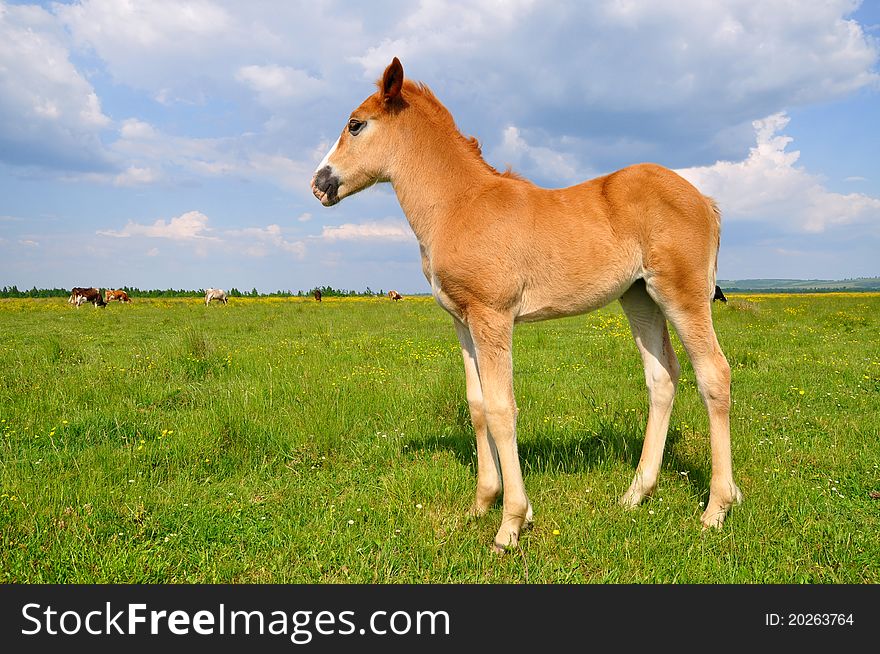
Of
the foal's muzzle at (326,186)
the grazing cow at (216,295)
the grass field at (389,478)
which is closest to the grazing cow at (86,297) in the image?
the grazing cow at (216,295)

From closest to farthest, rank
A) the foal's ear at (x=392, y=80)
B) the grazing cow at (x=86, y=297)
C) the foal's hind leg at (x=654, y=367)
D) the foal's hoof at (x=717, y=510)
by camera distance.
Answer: the foal's ear at (x=392, y=80), the foal's hoof at (x=717, y=510), the foal's hind leg at (x=654, y=367), the grazing cow at (x=86, y=297)

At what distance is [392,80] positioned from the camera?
3.87 metres

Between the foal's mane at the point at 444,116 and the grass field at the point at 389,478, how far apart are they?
8.57 ft

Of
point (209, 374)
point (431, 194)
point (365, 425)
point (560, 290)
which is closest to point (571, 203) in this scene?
point (560, 290)

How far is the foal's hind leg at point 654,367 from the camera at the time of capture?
4.33 metres

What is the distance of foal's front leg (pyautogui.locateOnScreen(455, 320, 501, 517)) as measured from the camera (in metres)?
3.98

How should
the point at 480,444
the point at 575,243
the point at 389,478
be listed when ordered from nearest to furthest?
1. the point at 575,243
2. the point at 480,444
3. the point at 389,478

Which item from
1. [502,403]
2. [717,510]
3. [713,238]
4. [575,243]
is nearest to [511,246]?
[575,243]

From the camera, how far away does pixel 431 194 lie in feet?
13.1

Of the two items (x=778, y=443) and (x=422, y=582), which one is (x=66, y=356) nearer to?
(x=422, y=582)

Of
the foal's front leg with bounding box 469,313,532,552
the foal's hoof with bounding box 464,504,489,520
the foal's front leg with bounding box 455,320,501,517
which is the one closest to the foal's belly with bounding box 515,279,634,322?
the foal's front leg with bounding box 469,313,532,552

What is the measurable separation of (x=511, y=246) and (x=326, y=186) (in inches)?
58.9

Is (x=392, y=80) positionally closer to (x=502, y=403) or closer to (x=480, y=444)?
(x=502, y=403)

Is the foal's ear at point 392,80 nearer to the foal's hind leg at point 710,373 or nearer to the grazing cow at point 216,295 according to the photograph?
the foal's hind leg at point 710,373
